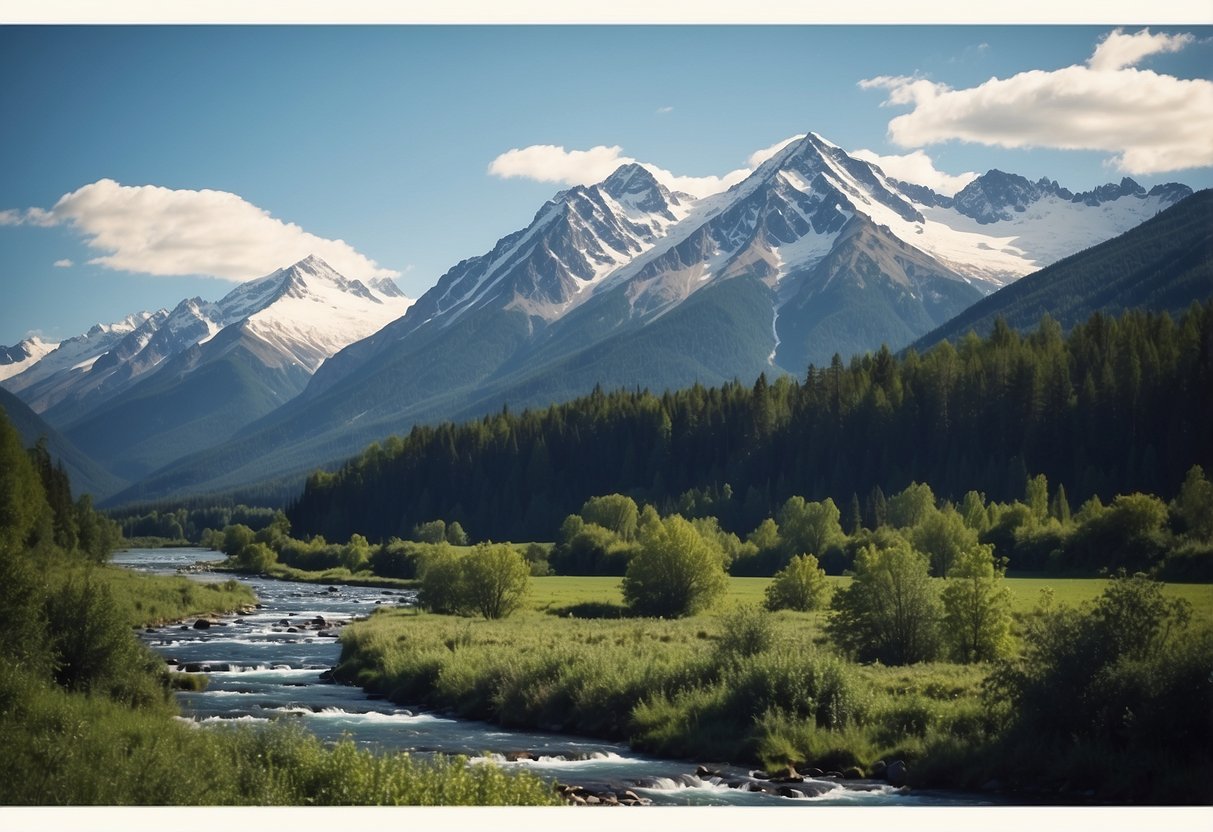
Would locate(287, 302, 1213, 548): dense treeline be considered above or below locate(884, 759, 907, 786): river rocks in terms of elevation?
above

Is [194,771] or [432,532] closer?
[194,771]

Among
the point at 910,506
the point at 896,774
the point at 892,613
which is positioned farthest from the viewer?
the point at 910,506

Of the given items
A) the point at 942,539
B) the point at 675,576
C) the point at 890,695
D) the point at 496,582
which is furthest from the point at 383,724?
the point at 942,539

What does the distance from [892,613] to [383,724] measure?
55.3 ft

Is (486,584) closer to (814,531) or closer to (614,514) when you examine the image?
(814,531)

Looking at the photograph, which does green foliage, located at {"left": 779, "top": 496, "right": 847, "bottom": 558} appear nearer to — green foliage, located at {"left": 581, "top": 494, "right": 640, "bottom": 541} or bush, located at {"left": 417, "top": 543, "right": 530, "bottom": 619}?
green foliage, located at {"left": 581, "top": 494, "right": 640, "bottom": 541}

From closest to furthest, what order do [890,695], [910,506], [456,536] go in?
[890,695], [910,506], [456,536]

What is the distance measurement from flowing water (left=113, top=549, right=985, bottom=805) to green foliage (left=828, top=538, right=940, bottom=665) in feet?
36.2

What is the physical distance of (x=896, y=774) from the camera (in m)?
28.7

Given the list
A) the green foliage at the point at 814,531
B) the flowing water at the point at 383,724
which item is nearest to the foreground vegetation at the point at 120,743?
the flowing water at the point at 383,724

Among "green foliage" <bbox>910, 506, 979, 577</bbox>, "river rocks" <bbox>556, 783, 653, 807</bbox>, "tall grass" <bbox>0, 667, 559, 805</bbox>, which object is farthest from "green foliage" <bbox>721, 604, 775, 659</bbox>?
"green foliage" <bbox>910, 506, 979, 577</bbox>

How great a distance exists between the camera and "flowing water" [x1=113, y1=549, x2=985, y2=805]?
27656 millimetres

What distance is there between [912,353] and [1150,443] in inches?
1540

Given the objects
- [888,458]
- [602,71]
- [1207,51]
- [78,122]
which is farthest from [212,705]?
[888,458]
